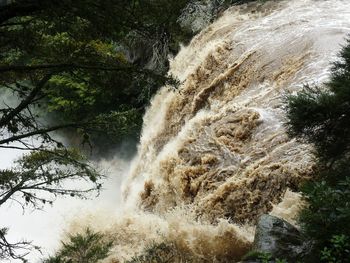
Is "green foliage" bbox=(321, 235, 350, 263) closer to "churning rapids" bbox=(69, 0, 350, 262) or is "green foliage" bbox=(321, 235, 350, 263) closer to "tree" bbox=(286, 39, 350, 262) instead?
"tree" bbox=(286, 39, 350, 262)

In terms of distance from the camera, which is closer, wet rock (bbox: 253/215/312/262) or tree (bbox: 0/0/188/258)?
tree (bbox: 0/0/188/258)

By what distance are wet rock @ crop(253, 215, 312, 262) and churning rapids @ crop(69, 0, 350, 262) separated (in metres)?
1.27

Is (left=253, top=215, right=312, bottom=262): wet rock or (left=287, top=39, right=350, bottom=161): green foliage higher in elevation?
(left=287, top=39, right=350, bottom=161): green foliage

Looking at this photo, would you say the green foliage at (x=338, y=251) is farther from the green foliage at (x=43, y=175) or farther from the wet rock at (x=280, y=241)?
the green foliage at (x=43, y=175)

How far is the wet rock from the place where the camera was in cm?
446

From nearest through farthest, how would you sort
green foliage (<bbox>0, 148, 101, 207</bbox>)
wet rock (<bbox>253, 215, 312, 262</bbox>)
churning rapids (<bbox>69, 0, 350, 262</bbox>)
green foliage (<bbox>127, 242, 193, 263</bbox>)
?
wet rock (<bbox>253, 215, 312, 262</bbox>)
green foliage (<bbox>0, 148, 101, 207</bbox>)
green foliage (<bbox>127, 242, 193, 263</bbox>)
churning rapids (<bbox>69, 0, 350, 262</bbox>)

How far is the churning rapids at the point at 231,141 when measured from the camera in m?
6.74

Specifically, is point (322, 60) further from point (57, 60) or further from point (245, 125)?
point (57, 60)

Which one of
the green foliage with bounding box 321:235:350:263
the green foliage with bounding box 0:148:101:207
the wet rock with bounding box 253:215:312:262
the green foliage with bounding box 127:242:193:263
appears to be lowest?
the green foliage with bounding box 321:235:350:263

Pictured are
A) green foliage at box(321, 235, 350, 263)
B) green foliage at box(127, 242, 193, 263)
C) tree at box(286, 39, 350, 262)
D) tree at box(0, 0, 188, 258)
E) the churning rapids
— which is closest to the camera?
green foliage at box(321, 235, 350, 263)

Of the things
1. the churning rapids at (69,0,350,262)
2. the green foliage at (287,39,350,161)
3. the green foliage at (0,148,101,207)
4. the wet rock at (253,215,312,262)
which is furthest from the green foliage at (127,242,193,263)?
the green foliage at (287,39,350,161)

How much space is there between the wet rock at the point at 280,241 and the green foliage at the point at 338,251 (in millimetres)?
491

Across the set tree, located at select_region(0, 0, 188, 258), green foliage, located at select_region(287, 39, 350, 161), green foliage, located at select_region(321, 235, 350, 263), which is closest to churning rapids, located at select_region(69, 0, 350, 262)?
tree, located at select_region(0, 0, 188, 258)

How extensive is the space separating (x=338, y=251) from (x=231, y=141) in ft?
15.1
